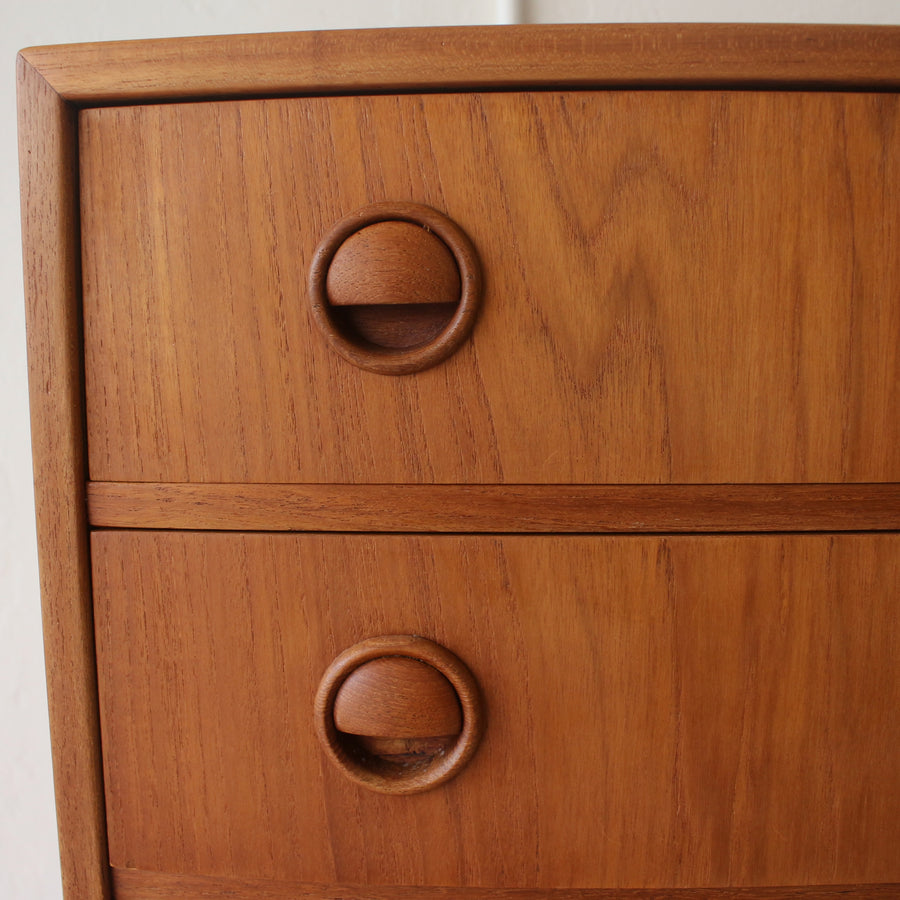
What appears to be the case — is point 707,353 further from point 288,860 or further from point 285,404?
point 288,860

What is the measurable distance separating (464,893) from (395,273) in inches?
11.7

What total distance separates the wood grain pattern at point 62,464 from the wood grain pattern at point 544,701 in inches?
0.5

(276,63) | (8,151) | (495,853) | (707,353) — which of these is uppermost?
(8,151)

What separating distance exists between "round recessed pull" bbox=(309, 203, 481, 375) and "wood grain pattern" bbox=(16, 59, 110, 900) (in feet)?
0.40

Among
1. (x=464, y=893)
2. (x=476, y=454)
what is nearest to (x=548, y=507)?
(x=476, y=454)

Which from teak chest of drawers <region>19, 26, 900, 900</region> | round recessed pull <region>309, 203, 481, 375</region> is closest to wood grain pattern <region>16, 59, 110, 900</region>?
teak chest of drawers <region>19, 26, 900, 900</region>

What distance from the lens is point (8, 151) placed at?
66 cm

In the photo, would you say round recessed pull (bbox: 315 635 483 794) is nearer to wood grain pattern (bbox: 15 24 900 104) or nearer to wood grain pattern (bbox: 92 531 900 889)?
wood grain pattern (bbox: 92 531 900 889)

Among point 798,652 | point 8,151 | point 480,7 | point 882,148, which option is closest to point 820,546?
point 798,652

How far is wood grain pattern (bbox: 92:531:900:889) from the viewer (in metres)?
0.33

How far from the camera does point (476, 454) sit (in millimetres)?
323

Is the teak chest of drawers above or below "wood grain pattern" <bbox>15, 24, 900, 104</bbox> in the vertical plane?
below

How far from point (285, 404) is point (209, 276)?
7 cm

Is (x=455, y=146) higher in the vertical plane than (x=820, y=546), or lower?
higher
